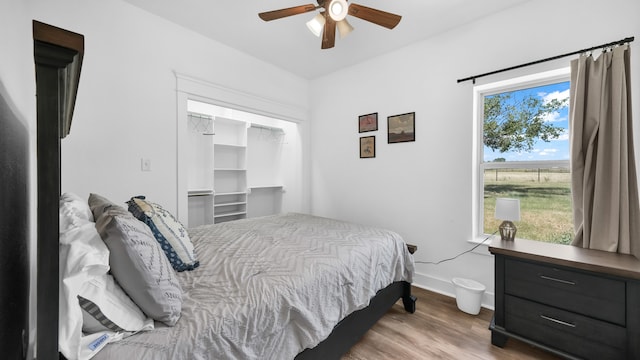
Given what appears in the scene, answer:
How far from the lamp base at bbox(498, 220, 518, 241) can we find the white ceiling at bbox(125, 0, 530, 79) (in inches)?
74.3

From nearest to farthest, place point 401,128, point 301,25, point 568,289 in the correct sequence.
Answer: point 568,289 → point 301,25 → point 401,128

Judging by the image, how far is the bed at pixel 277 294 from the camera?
90cm

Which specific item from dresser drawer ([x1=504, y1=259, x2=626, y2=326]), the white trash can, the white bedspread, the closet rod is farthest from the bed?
the closet rod

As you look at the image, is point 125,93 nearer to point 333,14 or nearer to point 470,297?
point 333,14

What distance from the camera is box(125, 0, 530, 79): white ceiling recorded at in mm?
2246

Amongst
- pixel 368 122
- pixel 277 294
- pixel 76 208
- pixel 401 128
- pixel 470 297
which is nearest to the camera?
pixel 76 208

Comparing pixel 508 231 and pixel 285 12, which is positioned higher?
pixel 285 12

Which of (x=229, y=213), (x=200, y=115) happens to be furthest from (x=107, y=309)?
(x=229, y=213)

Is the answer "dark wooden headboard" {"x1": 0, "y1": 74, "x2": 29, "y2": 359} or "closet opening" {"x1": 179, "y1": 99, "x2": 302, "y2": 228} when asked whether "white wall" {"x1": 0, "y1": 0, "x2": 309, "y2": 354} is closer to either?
"closet opening" {"x1": 179, "y1": 99, "x2": 302, "y2": 228}

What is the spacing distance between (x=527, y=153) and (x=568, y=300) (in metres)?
1.31

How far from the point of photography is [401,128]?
2.99 metres

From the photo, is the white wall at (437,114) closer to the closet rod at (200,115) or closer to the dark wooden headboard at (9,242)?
the closet rod at (200,115)

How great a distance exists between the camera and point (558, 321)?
1615mm

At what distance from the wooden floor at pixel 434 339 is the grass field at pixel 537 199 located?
0.85m
